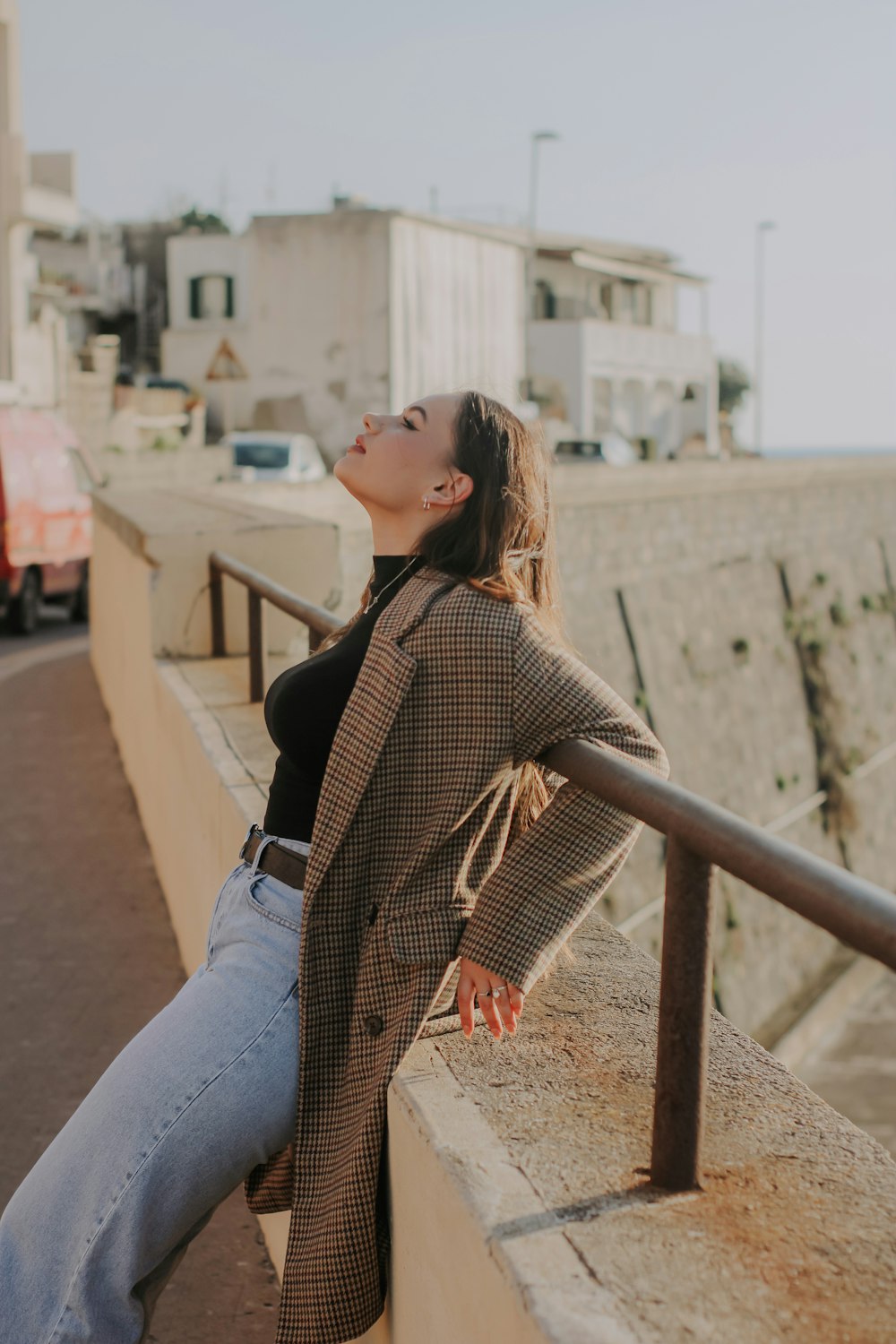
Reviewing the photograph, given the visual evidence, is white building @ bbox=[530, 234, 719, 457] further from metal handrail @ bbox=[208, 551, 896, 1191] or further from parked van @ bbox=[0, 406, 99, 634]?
metal handrail @ bbox=[208, 551, 896, 1191]

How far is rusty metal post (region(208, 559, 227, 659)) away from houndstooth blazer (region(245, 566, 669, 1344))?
3467mm

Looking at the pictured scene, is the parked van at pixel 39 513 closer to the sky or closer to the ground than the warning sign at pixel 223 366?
closer to the ground

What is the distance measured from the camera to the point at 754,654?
20.4 metres

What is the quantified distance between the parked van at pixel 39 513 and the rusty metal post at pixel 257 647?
868cm

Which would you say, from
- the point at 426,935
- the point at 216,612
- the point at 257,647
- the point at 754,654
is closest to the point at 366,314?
the point at 754,654

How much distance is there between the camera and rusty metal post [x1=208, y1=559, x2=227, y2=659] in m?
5.47

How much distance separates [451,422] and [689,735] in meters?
16.0

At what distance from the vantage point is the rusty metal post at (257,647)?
4547mm

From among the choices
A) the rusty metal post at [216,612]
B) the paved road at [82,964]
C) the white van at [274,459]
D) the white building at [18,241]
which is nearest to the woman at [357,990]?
the paved road at [82,964]

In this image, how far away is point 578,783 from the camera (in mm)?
1908

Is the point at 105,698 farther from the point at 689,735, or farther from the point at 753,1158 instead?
the point at 689,735

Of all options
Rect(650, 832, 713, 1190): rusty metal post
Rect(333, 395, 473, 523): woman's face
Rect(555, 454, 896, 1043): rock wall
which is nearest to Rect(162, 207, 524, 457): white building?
Rect(555, 454, 896, 1043): rock wall

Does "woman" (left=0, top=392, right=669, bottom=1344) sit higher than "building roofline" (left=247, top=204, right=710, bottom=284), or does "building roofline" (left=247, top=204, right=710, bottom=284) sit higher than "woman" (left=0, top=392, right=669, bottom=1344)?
"building roofline" (left=247, top=204, right=710, bottom=284)

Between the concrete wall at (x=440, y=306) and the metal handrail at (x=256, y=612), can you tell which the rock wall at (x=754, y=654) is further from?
the metal handrail at (x=256, y=612)
